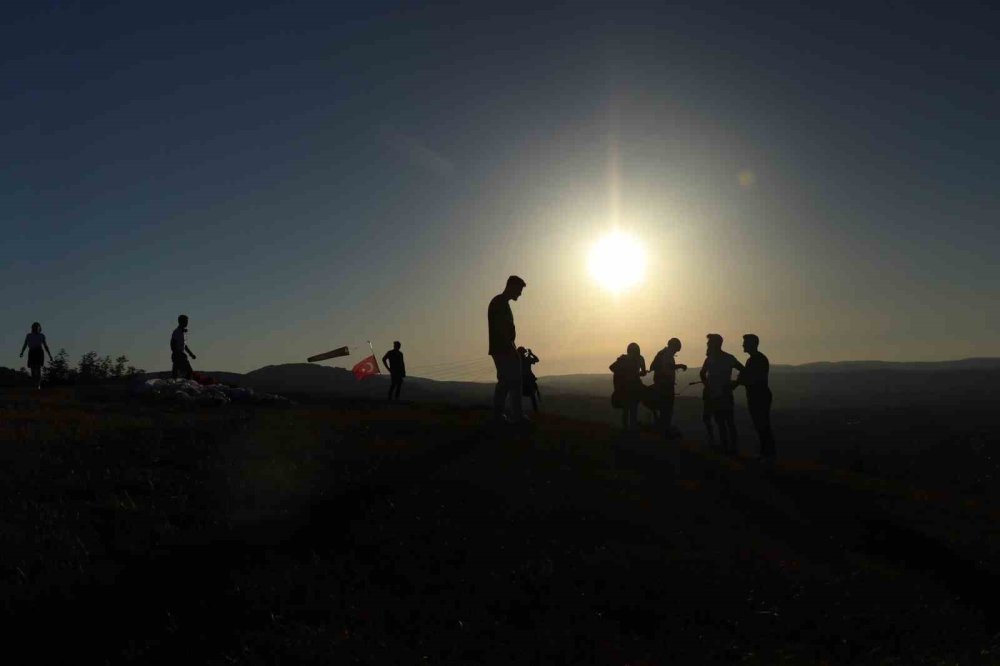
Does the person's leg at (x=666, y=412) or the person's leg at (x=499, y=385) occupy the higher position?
the person's leg at (x=499, y=385)

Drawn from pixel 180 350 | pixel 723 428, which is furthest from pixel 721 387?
pixel 180 350

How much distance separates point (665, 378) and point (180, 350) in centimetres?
1584

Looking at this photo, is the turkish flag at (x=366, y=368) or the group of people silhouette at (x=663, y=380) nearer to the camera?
the group of people silhouette at (x=663, y=380)

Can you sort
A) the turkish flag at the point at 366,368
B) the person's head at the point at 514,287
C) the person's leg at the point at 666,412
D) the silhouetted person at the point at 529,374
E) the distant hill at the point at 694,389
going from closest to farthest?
the person's head at the point at 514,287 → the person's leg at the point at 666,412 → the silhouetted person at the point at 529,374 → the turkish flag at the point at 366,368 → the distant hill at the point at 694,389

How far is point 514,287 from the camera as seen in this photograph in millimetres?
13914

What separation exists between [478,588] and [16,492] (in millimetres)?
6737

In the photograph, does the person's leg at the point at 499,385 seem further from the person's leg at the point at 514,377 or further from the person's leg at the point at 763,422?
the person's leg at the point at 763,422

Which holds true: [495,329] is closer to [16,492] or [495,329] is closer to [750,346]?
[750,346]

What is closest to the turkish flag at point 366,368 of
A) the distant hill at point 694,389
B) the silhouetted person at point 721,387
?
the silhouetted person at point 721,387

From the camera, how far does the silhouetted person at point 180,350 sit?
81.8ft

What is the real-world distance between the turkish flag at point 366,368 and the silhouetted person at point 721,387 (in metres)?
17.1

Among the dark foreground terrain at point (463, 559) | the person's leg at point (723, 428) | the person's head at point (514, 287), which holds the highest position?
the person's head at point (514, 287)

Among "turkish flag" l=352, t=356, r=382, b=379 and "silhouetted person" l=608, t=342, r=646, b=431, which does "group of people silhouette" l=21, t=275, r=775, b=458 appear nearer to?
"silhouetted person" l=608, t=342, r=646, b=431

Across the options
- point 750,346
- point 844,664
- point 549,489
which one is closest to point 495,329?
point 549,489
